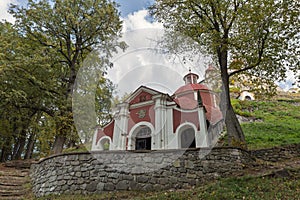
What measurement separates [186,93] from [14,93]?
41.5 feet

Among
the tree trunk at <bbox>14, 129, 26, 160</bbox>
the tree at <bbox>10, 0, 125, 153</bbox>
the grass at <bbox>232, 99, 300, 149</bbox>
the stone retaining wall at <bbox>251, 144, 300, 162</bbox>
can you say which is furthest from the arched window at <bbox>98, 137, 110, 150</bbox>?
the stone retaining wall at <bbox>251, 144, 300, 162</bbox>

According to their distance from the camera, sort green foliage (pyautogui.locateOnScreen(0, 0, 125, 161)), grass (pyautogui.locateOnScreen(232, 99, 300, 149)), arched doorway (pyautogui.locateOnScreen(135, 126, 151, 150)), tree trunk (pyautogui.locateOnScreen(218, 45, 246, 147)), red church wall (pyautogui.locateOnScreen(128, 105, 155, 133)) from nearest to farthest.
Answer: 1. tree trunk (pyautogui.locateOnScreen(218, 45, 246, 147))
2. green foliage (pyautogui.locateOnScreen(0, 0, 125, 161))
3. grass (pyautogui.locateOnScreen(232, 99, 300, 149))
4. arched doorway (pyautogui.locateOnScreen(135, 126, 151, 150))
5. red church wall (pyautogui.locateOnScreen(128, 105, 155, 133))

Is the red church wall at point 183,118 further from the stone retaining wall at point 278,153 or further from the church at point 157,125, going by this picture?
the stone retaining wall at point 278,153

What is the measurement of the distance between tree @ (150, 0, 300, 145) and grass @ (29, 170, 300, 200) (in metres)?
2.60

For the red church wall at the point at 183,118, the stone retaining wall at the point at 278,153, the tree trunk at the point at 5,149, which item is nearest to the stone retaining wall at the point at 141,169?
the stone retaining wall at the point at 278,153

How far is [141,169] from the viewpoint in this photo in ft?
20.4

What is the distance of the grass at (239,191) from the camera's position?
179 inches

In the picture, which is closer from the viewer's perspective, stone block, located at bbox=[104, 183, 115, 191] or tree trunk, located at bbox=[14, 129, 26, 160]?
stone block, located at bbox=[104, 183, 115, 191]

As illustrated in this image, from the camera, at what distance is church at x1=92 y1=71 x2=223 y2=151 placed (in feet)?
42.0

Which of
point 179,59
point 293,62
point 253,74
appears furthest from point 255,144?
point 179,59

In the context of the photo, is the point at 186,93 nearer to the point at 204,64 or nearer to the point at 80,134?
the point at 204,64

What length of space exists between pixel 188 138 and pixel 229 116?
5221 millimetres

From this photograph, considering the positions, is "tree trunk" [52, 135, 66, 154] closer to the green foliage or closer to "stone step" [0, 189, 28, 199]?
the green foliage

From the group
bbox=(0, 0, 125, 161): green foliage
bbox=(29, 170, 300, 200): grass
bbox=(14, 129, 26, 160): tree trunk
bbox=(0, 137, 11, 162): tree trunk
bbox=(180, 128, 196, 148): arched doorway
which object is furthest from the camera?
bbox=(14, 129, 26, 160): tree trunk
